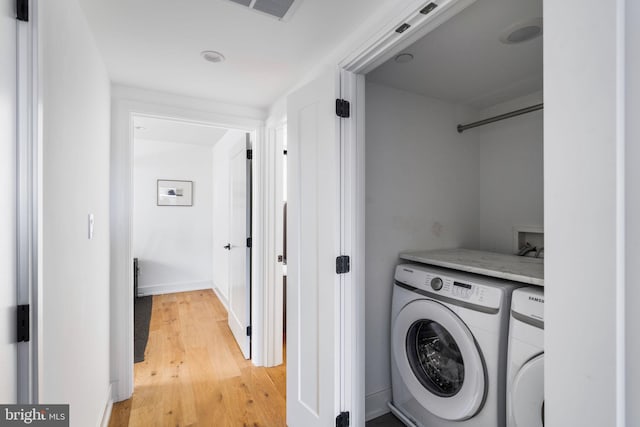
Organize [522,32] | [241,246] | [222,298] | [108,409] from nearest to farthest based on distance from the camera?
[522,32]
[108,409]
[241,246]
[222,298]

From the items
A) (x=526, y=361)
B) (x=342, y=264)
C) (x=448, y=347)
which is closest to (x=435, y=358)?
(x=448, y=347)

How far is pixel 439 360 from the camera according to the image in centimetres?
177

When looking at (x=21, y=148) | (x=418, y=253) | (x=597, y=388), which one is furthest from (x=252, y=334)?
(x=597, y=388)

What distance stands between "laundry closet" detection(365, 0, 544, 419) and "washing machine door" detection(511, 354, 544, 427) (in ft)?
2.97

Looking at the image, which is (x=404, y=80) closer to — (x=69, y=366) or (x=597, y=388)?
(x=597, y=388)

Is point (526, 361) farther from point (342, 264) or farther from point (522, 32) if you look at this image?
point (522, 32)

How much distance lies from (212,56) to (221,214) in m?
2.92

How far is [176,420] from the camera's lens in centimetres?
192

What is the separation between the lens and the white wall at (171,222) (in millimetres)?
4578

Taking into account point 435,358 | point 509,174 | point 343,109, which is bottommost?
point 435,358

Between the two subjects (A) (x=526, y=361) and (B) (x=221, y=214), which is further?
(B) (x=221, y=214)

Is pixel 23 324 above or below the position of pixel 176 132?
below

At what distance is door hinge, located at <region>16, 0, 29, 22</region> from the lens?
0.82 metres

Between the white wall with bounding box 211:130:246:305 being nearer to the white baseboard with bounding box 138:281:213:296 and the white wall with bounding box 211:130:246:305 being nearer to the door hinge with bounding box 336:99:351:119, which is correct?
the white baseboard with bounding box 138:281:213:296
